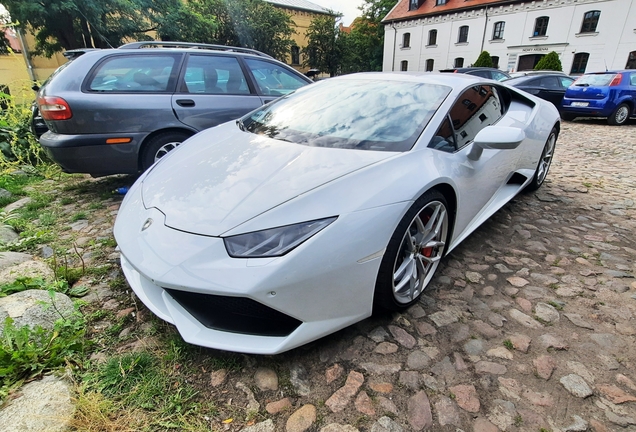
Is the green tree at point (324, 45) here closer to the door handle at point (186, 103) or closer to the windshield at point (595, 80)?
the windshield at point (595, 80)

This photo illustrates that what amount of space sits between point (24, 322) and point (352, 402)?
5.09 ft

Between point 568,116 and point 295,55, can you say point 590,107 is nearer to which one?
point 568,116

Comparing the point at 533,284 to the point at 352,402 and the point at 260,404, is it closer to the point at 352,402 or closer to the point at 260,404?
the point at 352,402

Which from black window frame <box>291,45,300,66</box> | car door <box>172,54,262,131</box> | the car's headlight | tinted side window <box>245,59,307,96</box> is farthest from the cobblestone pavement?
black window frame <box>291,45,300,66</box>

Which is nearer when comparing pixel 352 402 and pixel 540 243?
pixel 352 402

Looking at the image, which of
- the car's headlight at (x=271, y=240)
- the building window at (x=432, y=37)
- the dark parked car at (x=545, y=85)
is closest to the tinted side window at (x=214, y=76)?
the car's headlight at (x=271, y=240)

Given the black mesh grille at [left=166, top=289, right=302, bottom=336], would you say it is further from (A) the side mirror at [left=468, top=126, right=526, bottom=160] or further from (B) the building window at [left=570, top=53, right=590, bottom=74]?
(B) the building window at [left=570, top=53, right=590, bottom=74]

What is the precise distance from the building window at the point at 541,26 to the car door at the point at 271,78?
2750 cm

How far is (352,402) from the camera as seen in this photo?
1.37m

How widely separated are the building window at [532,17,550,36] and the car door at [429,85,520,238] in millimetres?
28191

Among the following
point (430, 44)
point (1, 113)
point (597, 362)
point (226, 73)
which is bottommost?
point (597, 362)

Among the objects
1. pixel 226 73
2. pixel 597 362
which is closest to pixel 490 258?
pixel 597 362

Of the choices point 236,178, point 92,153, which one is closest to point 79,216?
point 92,153

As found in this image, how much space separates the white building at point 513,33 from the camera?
69.5ft
